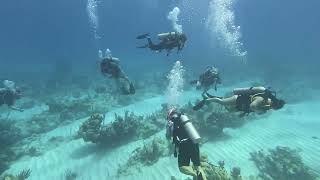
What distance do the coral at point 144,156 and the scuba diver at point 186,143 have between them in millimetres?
6006

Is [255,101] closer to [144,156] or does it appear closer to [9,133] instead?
[144,156]

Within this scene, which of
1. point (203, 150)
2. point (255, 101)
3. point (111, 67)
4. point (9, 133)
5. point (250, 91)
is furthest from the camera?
point (9, 133)

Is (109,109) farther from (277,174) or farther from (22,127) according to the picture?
(277,174)

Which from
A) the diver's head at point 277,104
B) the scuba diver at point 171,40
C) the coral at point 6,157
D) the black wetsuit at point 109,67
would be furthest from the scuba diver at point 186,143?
the coral at point 6,157

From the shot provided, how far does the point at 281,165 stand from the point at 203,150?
3.14m

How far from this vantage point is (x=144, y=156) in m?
13.4

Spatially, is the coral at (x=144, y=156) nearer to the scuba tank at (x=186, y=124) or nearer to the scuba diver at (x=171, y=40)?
the scuba diver at (x=171, y=40)

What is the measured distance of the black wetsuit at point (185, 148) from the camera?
6.88m

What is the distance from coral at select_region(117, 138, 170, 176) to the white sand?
11.3 inches

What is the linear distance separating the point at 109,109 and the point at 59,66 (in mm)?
25759

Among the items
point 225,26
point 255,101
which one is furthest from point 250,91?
point 225,26

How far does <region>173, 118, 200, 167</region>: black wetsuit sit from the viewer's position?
688 centimetres

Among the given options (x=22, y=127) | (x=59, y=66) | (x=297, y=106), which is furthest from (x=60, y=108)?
(x=59, y=66)

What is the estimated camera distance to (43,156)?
15.6 metres
